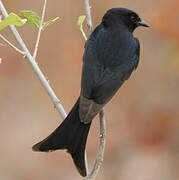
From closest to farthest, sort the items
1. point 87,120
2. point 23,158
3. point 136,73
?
point 87,120 < point 23,158 < point 136,73

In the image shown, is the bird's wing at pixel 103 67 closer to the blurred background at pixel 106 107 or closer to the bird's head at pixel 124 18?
the bird's head at pixel 124 18

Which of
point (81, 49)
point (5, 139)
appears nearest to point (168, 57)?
point (81, 49)

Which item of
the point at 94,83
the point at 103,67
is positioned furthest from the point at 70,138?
the point at 103,67

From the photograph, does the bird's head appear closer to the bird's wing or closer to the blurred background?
the bird's wing

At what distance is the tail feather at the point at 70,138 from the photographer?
3602 mm

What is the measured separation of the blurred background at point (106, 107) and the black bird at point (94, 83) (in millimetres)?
4160

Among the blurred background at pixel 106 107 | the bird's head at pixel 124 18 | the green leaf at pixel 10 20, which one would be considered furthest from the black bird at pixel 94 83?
the blurred background at pixel 106 107

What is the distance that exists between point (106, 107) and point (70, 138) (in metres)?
A: 4.53

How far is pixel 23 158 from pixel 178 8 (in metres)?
2.91

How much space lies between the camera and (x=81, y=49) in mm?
8320

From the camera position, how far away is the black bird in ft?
11.6

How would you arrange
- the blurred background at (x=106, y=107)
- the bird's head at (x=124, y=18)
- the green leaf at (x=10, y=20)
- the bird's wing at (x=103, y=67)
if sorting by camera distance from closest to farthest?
the green leaf at (x=10, y=20) < the bird's wing at (x=103, y=67) < the bird's head at (x=124, y=18) < the blurred background at (x=106, y=107)

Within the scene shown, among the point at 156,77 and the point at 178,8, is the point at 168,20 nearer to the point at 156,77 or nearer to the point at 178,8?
the point at 178,8

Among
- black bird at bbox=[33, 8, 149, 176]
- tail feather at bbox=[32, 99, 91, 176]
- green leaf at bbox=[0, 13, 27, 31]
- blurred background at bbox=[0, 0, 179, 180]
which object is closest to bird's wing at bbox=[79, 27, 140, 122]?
black bird at bbox=[33, 8, 149, 176]
